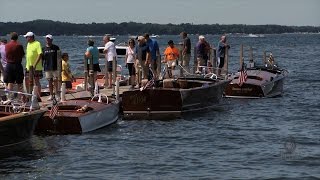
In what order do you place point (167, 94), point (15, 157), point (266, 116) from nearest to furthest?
point (15, 157) < point (167, 94) < point (266, 116)

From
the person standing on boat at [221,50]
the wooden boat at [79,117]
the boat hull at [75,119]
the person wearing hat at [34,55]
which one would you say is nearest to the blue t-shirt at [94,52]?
the wooden boat at [79,117]

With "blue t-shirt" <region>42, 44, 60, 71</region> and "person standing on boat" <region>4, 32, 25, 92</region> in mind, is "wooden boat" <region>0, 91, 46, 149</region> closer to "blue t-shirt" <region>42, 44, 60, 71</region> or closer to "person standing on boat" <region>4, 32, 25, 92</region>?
"person standing on boat" <region>4, 32, 25, 92</region>

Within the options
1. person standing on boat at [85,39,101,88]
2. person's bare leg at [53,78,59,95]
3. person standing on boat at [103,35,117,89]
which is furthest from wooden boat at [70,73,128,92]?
person's bare leg at [53,78,59,95]

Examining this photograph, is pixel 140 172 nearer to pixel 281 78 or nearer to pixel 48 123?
pixel 48 123

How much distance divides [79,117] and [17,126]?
247cm

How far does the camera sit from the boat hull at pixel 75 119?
62.5ft

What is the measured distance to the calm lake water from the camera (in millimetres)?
15844

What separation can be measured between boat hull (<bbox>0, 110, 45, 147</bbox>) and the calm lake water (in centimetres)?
33

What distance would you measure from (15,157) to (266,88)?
15.9 meters

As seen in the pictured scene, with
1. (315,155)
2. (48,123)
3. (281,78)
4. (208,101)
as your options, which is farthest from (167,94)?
(281,78)

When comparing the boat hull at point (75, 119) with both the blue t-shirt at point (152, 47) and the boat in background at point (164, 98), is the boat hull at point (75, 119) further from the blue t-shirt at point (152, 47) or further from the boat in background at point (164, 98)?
the blue t-shirt at point (152, 47)

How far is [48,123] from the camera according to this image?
750 inches

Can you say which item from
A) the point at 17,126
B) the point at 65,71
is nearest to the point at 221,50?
the point at 65,71

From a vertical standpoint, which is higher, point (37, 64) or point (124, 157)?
point (37, 64)
